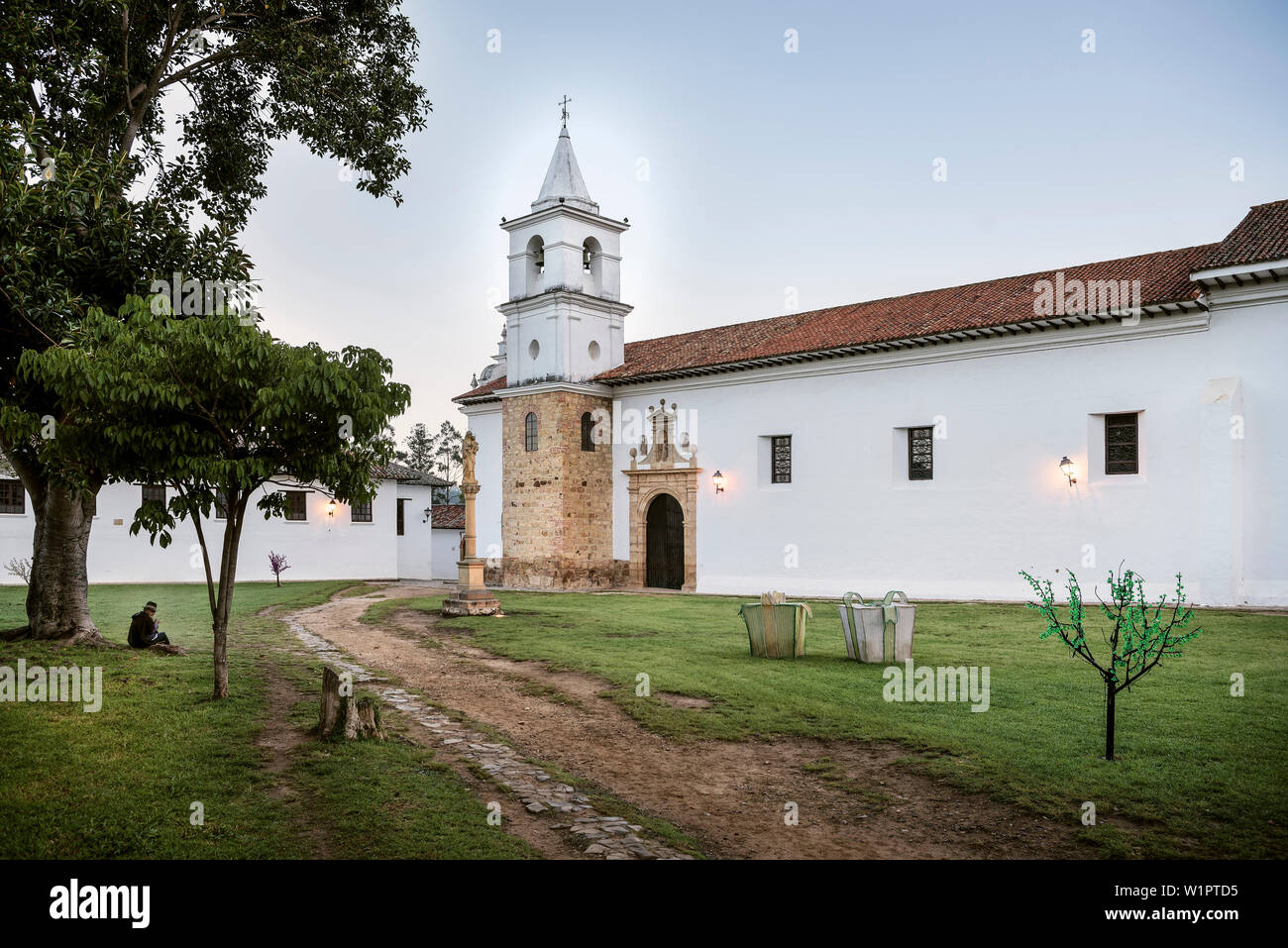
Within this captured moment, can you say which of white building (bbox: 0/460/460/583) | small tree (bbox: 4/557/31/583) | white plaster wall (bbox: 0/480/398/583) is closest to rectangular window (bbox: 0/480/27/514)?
white building (bbox: 0/460/460/583)

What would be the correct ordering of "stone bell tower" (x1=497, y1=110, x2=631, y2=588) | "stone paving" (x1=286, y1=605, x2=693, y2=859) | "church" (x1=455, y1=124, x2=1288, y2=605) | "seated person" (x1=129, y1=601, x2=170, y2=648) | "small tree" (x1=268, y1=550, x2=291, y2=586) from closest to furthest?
"stone paving" (x1=286, y1=605, x2=693, y2=859) < "seated person" (x1=129, y1=601, x2=170, y2=648) < "church" (x1=455, y1=124, x2=1288, y2=605) < "stone bell tower" (x1=497, y1=110, x2=631, y2=588) < "small tree" (x1=268, y1=550, x2=291, y2=586)

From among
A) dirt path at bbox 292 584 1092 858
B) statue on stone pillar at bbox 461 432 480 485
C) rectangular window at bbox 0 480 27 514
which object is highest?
statue on stone pillar at bbox 461 432 480 485

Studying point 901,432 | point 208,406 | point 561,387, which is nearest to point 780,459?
point 901,432

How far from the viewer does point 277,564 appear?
26.5 metres

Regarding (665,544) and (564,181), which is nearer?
(665,544)

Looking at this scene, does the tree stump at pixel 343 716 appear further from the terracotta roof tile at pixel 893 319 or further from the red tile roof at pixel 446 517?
the red tile roof at pixel 446 517

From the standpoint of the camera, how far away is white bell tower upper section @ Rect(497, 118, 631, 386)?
961 inches

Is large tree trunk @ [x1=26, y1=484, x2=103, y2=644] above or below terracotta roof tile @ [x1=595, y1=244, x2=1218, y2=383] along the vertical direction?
below

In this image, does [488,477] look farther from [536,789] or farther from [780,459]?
[536,789]

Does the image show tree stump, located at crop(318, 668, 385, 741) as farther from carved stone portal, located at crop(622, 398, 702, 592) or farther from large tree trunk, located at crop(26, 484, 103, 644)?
carved stone portal, located at crop(622, 398, 702, 592)

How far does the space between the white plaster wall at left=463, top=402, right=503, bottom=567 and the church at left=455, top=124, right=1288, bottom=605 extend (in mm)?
85

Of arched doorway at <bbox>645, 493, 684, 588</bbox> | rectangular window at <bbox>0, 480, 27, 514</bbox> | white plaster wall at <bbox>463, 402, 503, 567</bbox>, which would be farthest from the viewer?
white plaster wall at <bbox>463, 402, 503, 567</bbox>

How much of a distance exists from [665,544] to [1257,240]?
1491 cm
